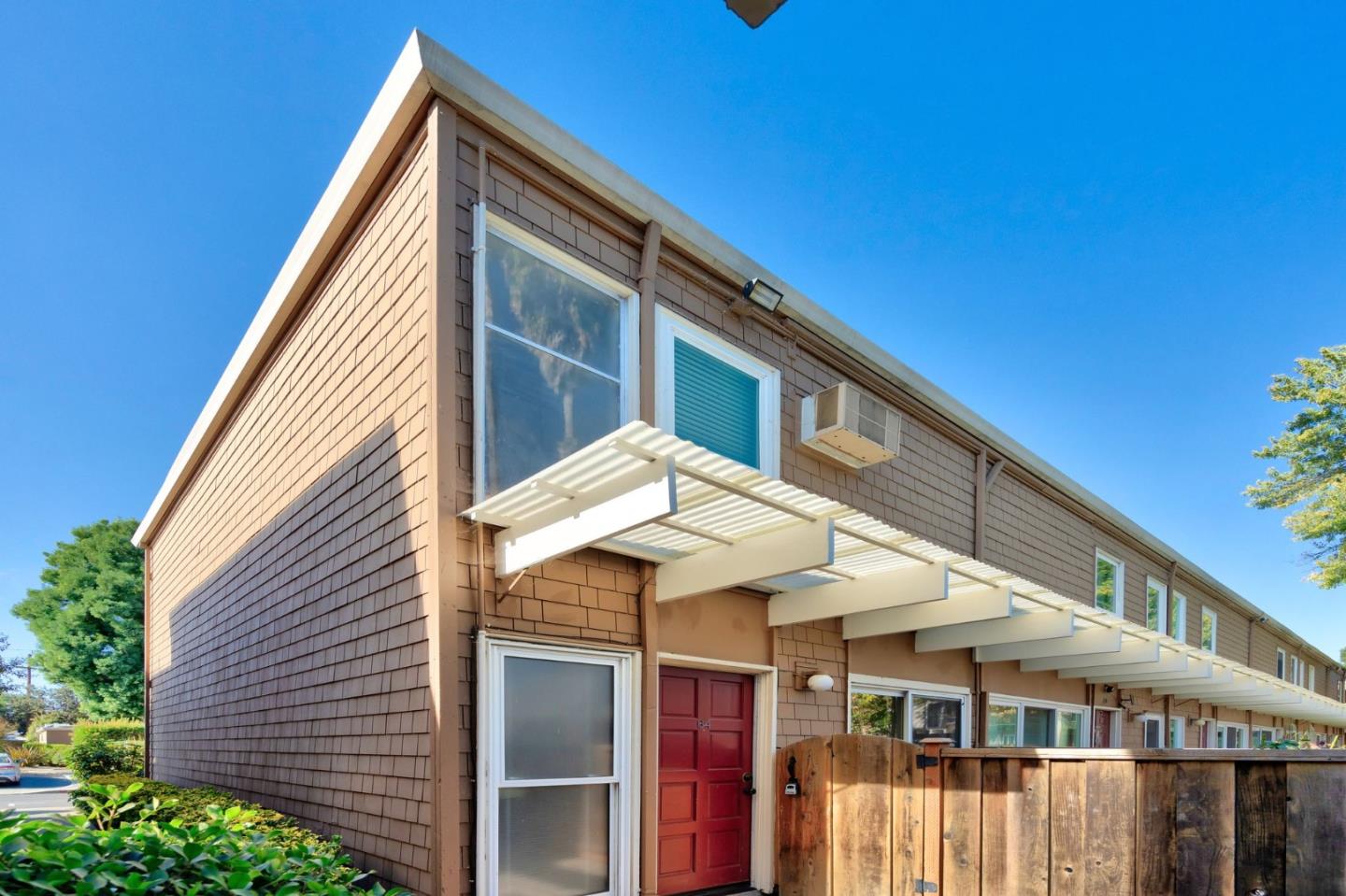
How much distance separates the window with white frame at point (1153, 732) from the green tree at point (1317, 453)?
862cm

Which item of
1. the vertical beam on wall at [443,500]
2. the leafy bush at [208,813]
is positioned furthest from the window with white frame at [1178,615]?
the leafy bush at [208,813]

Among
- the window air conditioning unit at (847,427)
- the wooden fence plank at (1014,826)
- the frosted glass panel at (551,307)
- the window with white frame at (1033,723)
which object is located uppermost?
the frosted glass panel at (551,307)

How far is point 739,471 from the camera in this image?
13.9 ft

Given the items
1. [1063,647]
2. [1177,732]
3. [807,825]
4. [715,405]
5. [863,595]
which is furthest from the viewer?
[1177,732]

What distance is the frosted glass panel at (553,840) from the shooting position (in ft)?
15.1

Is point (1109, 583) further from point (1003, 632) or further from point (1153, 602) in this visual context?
point (1003, 632)

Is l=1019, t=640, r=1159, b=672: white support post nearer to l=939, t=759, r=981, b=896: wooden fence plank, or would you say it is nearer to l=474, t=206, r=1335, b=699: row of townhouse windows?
l=939, t=759, r=981, b=896: wooden fence plank

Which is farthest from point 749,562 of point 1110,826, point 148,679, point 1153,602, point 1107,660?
point 148,679

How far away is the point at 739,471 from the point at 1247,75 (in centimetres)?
1102

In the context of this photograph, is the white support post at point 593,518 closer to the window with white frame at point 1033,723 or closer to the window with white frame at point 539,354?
the window with white frame at point 539,354

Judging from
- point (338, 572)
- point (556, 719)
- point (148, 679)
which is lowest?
point (148, 679)

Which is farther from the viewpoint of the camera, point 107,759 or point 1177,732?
point 107,759

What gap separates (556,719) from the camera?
4.90 metres

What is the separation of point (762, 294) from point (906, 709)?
394cm
